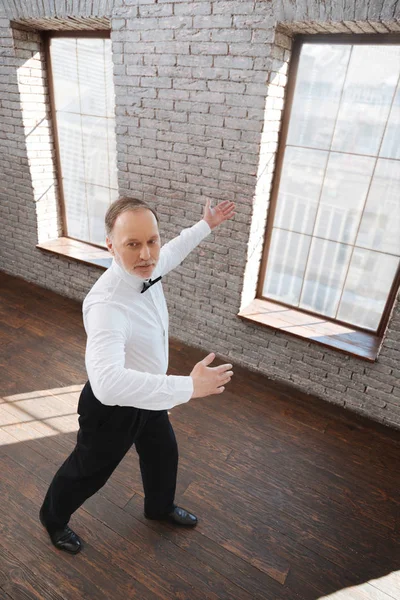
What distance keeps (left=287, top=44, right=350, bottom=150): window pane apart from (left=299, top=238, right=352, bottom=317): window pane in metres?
0.68

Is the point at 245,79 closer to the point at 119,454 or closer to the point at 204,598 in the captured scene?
the point at 119,454

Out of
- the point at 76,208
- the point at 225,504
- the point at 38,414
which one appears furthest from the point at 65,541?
the point at 76,208

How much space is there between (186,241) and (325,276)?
1.23 metres

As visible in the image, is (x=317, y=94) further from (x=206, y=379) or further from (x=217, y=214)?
(x=206, y=379)

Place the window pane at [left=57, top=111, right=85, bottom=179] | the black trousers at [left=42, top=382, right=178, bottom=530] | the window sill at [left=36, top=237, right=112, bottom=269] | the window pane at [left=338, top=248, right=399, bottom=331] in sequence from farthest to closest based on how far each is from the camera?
1. the window sill at [left=36, top=237, right=112, bottom=269]
2. the window pane at [left=57, top=111, right=85, bottom=179]
3. the window pane at [left=338, top=248, right=399, bottom=331]
4. the black trousers at [left=42, top=382, right=178, bottom=530]

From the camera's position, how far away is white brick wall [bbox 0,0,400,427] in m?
2.30

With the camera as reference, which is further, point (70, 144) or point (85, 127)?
point (70, 144)

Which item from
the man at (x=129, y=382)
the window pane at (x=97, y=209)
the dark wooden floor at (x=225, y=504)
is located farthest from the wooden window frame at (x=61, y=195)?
the man at (x=129, y=382)

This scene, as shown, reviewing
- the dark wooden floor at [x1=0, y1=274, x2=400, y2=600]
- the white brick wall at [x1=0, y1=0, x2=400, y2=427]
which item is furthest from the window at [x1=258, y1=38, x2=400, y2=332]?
the dark wooden floor at [x1=0, y1=274, x2=400, y2=600]

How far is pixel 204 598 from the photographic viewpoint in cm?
171

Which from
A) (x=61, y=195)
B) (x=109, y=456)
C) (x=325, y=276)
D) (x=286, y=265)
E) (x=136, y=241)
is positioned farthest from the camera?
(x=61, y=195)

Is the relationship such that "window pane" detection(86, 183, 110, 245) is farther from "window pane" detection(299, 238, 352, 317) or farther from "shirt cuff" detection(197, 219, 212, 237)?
"window pane" detection(299, 238, 352, 317)

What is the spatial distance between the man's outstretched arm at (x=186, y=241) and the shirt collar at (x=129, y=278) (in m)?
0.41

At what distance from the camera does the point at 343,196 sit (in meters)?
2.56
